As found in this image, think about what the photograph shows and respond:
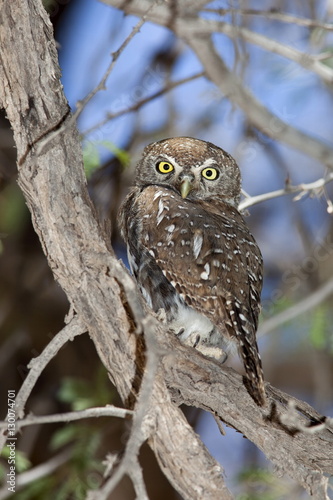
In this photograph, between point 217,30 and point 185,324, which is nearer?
point 185,324

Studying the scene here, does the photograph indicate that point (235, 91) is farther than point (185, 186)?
Yes

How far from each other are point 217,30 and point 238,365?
2.70 metres

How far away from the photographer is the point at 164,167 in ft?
11.1

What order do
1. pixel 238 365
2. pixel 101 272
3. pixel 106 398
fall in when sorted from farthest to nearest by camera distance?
pixel 238 365 < pixel 106 398 < pixel 101 272

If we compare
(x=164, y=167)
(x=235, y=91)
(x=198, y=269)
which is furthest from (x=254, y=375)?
(x=235, y=91)

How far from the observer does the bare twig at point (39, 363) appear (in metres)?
2.03

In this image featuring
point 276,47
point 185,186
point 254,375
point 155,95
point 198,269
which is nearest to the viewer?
point 254,375

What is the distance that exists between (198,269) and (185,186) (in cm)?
66

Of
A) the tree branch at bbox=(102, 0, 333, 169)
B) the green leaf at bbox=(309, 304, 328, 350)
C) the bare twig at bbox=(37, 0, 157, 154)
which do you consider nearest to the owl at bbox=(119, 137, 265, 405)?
the bare twig at bbox=(37, 0, 157, 154)

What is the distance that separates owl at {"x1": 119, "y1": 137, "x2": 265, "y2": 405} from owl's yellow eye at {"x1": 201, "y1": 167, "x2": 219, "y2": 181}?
0.58 feet

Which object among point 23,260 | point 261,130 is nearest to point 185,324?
point 261,130

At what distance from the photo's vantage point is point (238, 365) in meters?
5.19

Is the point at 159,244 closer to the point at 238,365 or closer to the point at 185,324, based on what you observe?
the point at 185,324

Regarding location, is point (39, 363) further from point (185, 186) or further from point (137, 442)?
point (185, 186)
